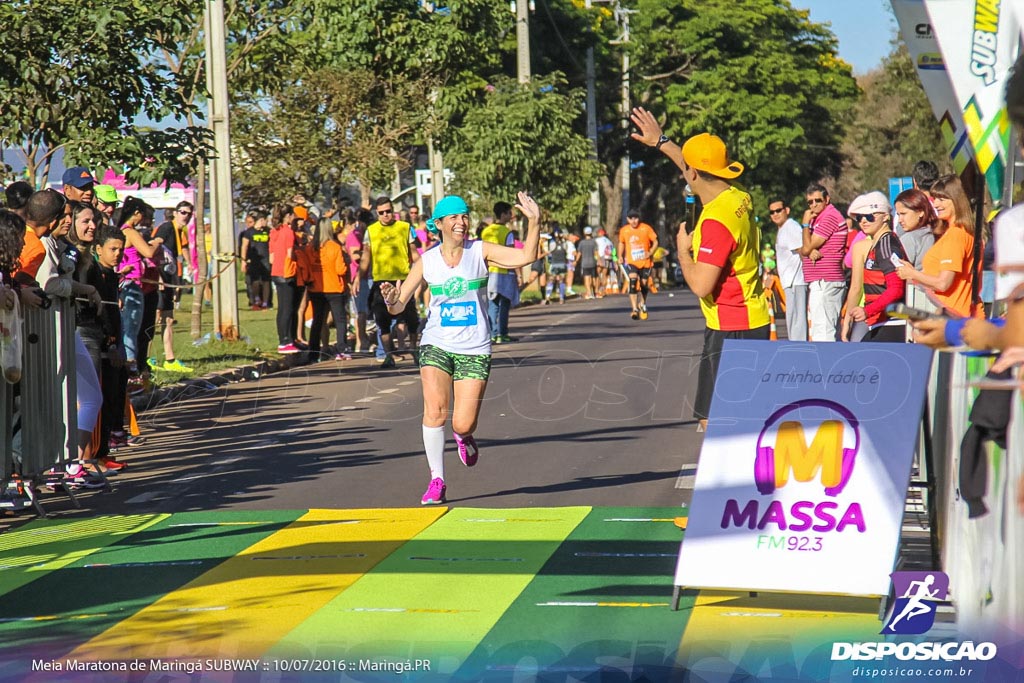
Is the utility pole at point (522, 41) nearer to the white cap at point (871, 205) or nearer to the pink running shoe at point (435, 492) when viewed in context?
the white cap at point (871, 205)

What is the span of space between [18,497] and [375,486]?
2227mm

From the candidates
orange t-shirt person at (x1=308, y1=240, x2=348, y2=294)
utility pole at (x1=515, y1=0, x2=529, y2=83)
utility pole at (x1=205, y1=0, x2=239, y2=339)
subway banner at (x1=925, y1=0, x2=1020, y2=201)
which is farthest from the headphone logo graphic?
utility pole at (x1=515, y1=0, x2=529, y2=83)

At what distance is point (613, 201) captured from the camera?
2446 inches

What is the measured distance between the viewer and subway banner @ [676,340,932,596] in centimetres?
636

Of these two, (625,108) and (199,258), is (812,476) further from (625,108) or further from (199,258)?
(625,108)

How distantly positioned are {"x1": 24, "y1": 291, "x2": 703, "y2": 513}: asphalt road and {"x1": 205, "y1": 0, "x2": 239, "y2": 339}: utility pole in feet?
7.39

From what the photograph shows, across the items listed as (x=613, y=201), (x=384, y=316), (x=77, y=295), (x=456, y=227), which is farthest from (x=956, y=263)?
(x=613, y=201)

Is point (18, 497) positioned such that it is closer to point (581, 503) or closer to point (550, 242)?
point (581, 503)

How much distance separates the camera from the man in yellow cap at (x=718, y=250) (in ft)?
28.0

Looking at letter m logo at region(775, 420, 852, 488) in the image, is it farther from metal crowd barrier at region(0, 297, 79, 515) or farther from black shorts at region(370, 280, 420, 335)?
black shorts at region(370, 280, 420, 335)

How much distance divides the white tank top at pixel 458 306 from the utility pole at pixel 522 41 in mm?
32147

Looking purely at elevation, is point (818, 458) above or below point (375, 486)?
above

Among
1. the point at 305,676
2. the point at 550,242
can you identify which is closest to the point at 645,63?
the point at 550,242

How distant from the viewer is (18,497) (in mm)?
9961
